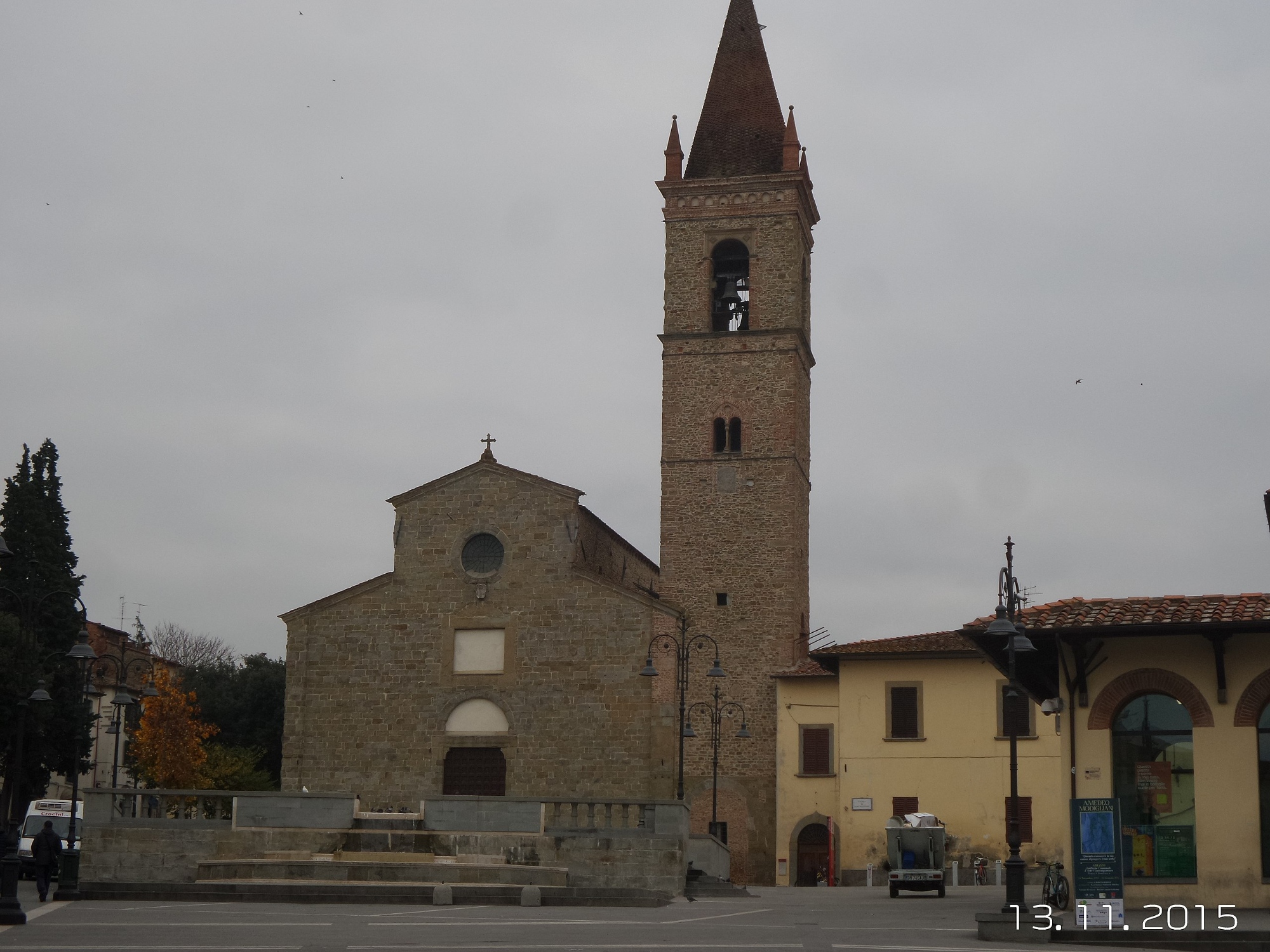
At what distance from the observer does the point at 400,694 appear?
134 feet

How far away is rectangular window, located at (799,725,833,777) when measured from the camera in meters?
40.1

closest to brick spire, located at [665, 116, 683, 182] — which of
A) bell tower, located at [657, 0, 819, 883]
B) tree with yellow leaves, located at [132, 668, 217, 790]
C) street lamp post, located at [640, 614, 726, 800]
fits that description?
bell tower, located at [657, 0, 819, 883]

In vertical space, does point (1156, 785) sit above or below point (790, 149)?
below

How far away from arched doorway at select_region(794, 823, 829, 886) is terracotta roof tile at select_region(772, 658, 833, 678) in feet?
12.4

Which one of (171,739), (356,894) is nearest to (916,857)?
(356,894)

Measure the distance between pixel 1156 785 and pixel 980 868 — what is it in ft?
60.7

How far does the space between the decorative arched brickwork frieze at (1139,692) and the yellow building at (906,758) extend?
17.4 metres

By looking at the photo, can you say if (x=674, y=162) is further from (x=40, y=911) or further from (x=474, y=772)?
(x=40, y=911)

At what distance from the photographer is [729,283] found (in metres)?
45.3

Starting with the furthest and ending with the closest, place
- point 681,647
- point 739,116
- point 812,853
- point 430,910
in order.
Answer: point 739,116, point 812,853, point 681,647, point 430,910

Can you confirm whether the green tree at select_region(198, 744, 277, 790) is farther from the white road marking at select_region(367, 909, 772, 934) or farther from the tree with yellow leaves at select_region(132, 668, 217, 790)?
the white road marking at select_region(367, 909, 772, 934)

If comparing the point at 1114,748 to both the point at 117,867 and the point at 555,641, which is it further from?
the point at 555,641

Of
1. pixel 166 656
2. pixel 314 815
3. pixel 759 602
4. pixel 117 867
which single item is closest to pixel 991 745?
pixel 759 602

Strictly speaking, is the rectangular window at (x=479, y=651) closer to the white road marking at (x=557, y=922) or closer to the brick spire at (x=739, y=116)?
the brick spire at (x=739, y=116)
